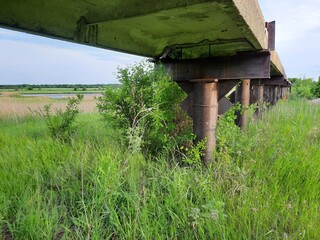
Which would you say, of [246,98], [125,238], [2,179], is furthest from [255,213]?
[246,98]

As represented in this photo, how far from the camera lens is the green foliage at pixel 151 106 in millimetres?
3053

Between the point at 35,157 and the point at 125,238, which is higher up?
the point at 35,157

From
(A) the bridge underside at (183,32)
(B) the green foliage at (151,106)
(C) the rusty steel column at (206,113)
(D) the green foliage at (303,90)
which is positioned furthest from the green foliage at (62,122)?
(D) the green foliage at (303,90)

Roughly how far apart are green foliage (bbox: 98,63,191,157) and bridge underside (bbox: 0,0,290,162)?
10.5 inches

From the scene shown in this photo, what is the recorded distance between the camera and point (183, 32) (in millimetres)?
2275

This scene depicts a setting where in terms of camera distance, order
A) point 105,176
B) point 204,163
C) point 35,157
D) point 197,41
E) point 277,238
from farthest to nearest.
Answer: point 35,157
point 204,163
point 197,41
point 105,176
point 277,238

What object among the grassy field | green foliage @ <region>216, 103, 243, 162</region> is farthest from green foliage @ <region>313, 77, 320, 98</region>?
green foliage @ <region>216, 103, 243, 162</region>

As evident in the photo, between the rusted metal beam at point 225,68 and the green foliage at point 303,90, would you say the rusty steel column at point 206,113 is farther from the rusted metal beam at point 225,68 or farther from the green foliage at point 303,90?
the green foliage at point 303,90

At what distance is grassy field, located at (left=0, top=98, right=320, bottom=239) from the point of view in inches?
67.5

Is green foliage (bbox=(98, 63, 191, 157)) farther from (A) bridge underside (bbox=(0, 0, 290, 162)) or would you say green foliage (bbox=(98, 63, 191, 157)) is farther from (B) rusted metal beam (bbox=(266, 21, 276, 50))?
(B) rusted metal beam (bbox=(266, 21, 276, 50))

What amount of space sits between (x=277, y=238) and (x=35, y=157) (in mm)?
2779

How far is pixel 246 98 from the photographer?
4.68 metres

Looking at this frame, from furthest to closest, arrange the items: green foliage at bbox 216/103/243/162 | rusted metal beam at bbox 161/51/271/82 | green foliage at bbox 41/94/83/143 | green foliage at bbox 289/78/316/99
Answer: green foliage at bbox 289/78/316/99 → green foliage at bbox 41/94/83/143 → green foliage at bbox 216/103/243/162 → rusted metal beam at bbox 161/51/271/82

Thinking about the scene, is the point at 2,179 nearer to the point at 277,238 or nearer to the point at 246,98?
the point at 277,238
